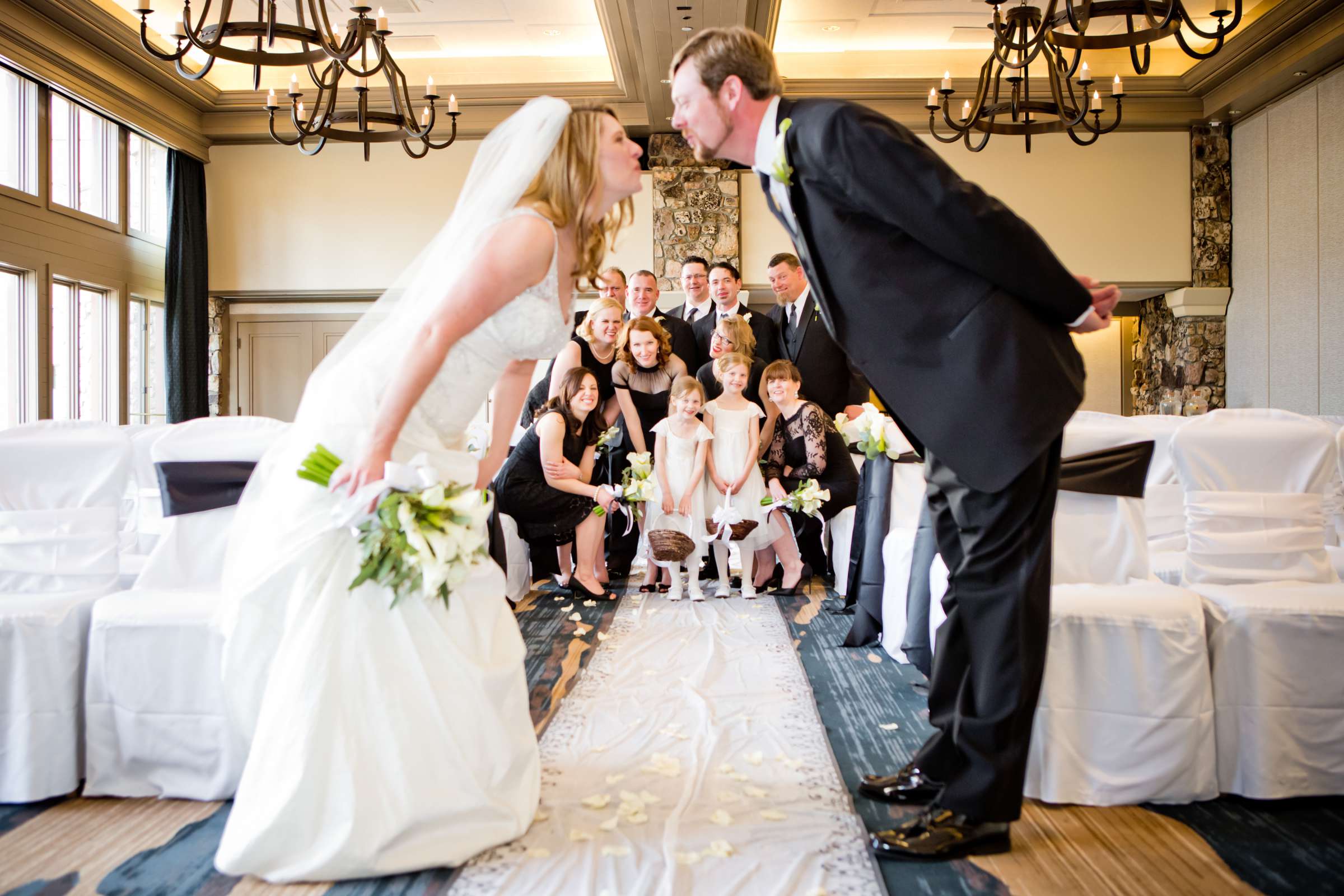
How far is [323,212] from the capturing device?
10.3 m

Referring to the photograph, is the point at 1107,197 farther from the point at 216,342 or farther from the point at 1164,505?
the point at 216,342

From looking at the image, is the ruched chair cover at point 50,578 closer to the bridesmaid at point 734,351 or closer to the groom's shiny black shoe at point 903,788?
the groom's shiny black shoe at point 903,788

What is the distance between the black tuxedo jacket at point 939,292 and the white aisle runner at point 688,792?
2.97 ft

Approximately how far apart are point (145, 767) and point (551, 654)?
1.70 meters

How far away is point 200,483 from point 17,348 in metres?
6.63

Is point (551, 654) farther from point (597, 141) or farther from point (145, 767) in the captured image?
point (597, 141)

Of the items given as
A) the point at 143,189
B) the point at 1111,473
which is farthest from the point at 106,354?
the point at 1111,473

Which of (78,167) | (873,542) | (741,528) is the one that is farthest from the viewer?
(78,167)

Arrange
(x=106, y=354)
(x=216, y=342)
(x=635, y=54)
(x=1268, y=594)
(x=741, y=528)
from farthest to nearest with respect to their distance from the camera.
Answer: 1. (x=216, y=342)
2. (x=106, y=354)
3. (x=635, y=54)
4. (x=741, y=528)
5. (x=1268, y=594)

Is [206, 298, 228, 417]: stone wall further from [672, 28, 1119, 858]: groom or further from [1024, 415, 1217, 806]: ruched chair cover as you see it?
[1024, 415, 1217, 806]: ruched chair cover

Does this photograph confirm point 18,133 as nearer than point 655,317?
No

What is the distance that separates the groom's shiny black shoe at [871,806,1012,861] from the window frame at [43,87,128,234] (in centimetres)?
876

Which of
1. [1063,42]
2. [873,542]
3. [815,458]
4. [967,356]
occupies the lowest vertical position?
[873,542]

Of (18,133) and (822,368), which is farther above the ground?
(18,133)
